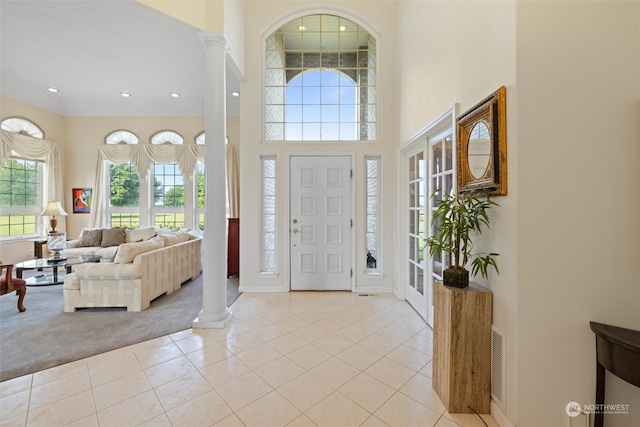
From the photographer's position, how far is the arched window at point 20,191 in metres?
5.29

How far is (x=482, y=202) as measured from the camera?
66.3 inches

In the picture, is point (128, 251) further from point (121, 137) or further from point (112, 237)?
point (121, 137)

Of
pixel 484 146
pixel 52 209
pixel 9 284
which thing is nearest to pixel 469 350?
pixel 484 146

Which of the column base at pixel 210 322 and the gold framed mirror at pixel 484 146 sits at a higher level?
the gold framed mirror at pixel 484 146

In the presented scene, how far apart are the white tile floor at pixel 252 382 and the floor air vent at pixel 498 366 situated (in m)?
0.16

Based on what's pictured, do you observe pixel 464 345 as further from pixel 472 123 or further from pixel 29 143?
pixel 29 143

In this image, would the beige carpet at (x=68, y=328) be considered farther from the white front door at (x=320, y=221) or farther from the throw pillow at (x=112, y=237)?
the throw pillow at (x=112, y=237)

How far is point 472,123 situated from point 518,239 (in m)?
0.91

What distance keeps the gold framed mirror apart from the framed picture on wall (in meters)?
8.17

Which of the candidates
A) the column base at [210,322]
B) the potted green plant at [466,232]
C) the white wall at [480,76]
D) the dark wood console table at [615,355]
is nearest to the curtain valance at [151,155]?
the column base at [210,322]

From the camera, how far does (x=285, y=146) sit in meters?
3.97

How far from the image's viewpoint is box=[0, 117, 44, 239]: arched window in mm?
5285

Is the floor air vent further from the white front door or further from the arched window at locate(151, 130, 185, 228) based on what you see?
the arched window at locate(151, 130, 185, 228)

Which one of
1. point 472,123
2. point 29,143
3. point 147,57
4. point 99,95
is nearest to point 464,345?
point 472,123
